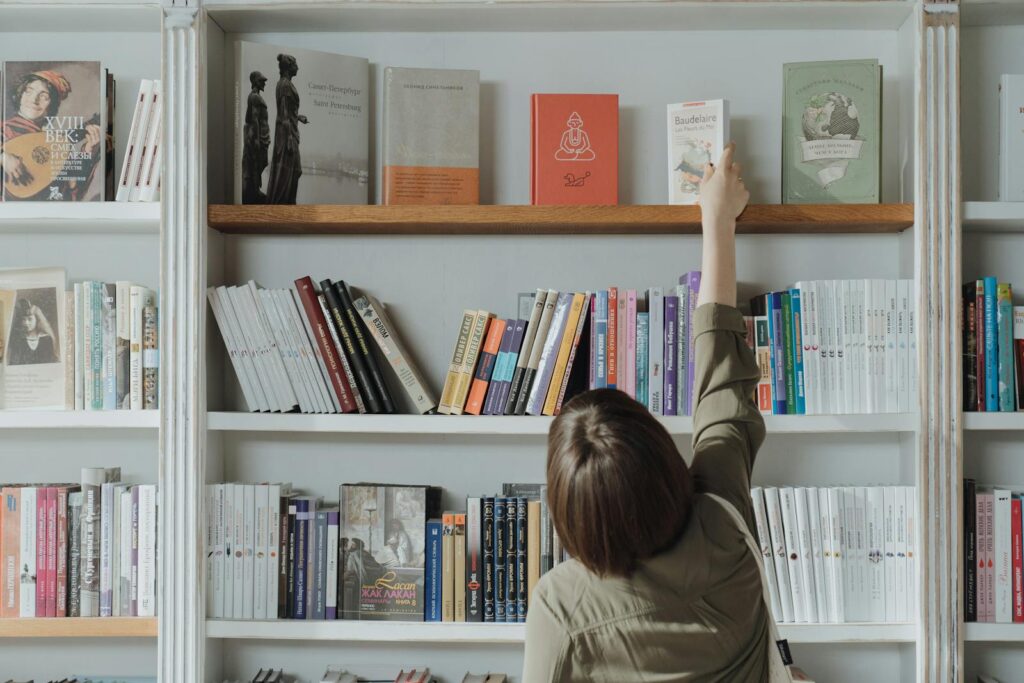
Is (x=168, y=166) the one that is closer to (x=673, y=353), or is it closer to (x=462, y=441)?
(x=462, y=441)

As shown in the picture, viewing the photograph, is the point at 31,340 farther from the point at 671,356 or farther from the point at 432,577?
the point at 671,356

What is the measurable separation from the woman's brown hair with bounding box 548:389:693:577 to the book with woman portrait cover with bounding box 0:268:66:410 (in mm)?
1446

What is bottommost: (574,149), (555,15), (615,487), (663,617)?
(663,617)

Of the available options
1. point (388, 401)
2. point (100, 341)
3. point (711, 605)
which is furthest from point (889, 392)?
point (100, 341)

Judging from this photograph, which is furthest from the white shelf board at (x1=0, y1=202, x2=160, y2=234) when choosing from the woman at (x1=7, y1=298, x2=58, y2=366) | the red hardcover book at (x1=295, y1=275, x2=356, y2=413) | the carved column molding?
the carved column molding

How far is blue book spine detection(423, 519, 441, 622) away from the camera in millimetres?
1980

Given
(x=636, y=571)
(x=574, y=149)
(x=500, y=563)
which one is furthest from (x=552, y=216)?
(x=636, y=571)

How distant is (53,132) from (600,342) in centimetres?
134

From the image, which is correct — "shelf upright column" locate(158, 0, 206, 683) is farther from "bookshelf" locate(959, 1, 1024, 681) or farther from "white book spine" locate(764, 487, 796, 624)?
"bookshelf" locate(959, 1, 1024, 681)

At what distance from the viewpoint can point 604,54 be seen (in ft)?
7.20

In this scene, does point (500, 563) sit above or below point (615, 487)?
below

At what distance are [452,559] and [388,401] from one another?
0.38 metres

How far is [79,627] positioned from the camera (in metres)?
1.98

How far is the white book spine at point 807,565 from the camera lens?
1.94 metres
